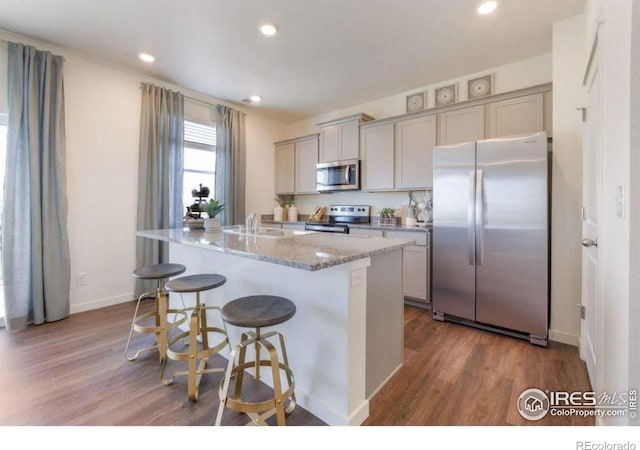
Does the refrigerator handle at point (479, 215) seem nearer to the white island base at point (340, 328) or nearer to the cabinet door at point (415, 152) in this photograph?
the cabinet door at point (415, 152)

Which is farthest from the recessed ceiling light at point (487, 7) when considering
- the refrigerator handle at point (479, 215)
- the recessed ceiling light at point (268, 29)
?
the recessed ceiling light at point (268, 29)

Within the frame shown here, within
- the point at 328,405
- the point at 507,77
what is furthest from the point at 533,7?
the point at 328,405

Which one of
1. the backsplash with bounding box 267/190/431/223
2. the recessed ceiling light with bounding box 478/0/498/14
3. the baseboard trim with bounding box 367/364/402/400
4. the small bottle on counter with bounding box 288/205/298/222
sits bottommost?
the baseboard trim with bounding box 367/364/402/400

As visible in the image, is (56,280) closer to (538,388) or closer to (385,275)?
(385,275)

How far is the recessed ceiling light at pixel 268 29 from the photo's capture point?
8.22 feet

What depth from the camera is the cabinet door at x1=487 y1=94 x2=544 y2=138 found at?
2.75 metres

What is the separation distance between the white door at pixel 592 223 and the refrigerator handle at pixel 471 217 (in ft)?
2.51

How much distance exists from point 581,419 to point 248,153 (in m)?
4.77

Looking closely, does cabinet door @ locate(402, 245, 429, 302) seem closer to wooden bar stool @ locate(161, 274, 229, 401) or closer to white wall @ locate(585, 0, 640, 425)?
white wall @ locate(585, 0, 640, 425)

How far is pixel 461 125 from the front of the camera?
3223mm

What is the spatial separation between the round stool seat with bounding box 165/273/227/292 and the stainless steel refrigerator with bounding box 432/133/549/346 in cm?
218

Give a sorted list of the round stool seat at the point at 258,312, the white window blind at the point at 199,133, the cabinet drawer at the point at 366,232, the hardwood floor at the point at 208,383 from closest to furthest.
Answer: the round stool seat at the point at 258,312
the hardwood floor at the point at 208,383
the cabinet drawer at the point at 366,232
the white window blind at the point at 199,133

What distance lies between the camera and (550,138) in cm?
253
